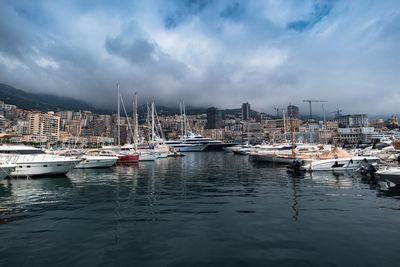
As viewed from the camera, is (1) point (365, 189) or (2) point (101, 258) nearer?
(2) point (101, 258)

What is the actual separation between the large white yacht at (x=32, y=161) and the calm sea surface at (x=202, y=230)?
9.04 m

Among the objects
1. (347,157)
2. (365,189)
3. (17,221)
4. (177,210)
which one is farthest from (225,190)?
(347,157)

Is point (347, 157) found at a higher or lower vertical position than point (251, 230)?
higher

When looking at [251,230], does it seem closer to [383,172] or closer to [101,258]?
[101,258]

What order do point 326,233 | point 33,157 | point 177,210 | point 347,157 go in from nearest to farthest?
point 326,233
point 177,210
point 33,157
point 347,157

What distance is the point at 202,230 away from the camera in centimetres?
726

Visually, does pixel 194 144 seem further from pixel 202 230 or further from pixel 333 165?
pixel 202 230

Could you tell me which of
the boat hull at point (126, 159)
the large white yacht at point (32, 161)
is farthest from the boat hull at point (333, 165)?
the boat hull at point (126, 159)

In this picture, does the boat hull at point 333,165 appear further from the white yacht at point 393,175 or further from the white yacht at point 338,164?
the white yacht at point 393,175

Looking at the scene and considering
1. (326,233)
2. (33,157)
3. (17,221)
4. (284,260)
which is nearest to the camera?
(284,260)

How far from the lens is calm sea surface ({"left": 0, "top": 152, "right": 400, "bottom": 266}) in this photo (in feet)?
17.6

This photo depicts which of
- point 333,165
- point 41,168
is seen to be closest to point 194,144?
point 333,165

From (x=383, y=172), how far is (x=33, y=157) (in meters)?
28.8

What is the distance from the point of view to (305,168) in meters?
23.0
